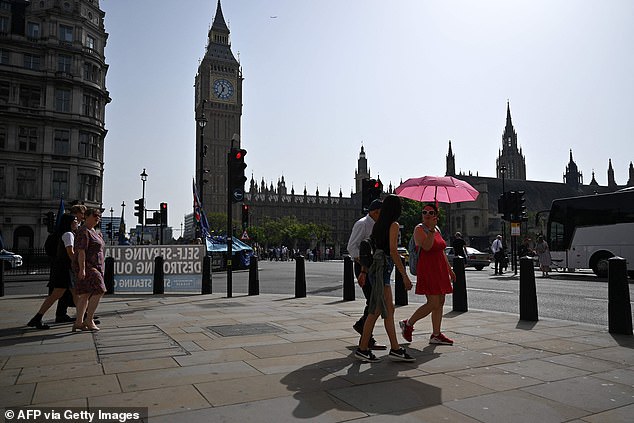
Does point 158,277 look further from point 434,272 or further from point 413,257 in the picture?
point 434,272

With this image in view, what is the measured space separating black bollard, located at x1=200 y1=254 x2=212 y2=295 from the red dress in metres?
8.13

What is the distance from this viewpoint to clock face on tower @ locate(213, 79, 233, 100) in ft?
395

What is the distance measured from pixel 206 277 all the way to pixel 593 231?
16599mm

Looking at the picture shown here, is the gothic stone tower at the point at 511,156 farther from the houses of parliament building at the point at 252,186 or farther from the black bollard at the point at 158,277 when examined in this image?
the black bollard at the point at 158,277

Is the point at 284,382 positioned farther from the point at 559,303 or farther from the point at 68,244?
the point at 559,303

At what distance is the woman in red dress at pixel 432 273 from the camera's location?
6.04 meters

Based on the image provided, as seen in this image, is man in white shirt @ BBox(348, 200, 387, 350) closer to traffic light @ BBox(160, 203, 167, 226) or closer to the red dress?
the red dress

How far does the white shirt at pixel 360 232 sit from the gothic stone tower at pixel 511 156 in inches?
5047

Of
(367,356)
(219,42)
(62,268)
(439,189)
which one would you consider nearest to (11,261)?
(62,268)

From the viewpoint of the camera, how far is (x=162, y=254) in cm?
1327

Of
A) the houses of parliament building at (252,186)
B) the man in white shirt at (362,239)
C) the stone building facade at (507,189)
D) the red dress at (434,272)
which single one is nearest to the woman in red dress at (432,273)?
the red dress at (434,272)

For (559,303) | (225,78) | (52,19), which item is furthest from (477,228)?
(559,303)

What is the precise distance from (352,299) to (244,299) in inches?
100

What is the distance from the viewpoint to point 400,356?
513 centimetres
